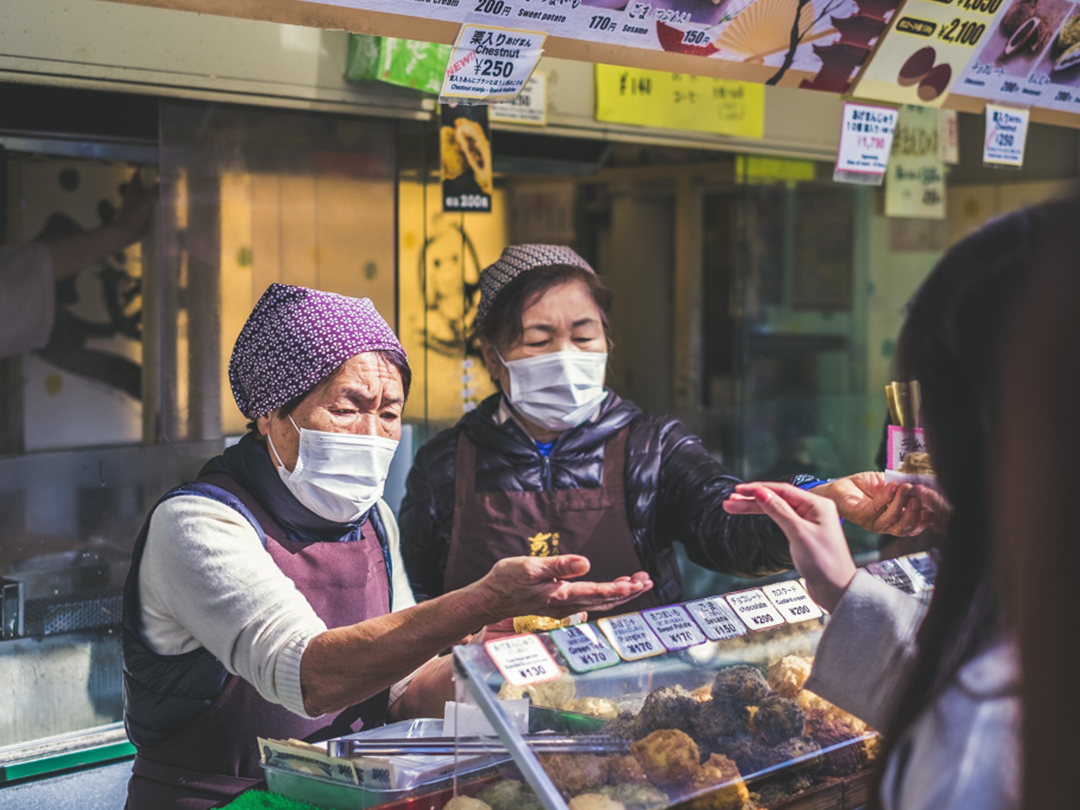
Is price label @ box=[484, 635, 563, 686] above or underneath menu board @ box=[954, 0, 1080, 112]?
underneath

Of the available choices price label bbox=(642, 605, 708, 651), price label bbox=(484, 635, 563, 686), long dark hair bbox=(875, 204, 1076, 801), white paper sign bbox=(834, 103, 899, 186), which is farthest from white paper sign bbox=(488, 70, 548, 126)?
long dark hair bbox=(875, 204, 1076, 801)

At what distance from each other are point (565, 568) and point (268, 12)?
3.75 ft

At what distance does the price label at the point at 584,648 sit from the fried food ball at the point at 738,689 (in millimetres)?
200

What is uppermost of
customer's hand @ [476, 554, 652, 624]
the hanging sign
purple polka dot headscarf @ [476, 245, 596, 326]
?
the hanging sign

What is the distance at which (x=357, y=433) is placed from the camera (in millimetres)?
2094

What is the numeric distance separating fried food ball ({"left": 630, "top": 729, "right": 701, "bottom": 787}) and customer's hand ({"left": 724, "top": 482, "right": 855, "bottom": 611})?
0.33m

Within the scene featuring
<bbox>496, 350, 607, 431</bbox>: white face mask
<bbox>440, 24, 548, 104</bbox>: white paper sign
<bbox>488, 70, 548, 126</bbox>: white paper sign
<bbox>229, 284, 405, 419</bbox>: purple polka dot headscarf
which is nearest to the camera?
<bbox>229, 284, 405, 419</bbox>: purple polka dot headscarf

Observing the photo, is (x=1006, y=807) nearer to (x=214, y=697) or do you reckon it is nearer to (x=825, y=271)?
(x=214, y=697)

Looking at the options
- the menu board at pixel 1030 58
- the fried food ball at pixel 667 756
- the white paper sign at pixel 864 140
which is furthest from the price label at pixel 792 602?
Answer: the menu board at pixel 1030 58

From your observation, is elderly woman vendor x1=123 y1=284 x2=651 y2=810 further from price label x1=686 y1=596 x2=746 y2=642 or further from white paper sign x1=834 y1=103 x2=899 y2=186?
white paper sign x1=834 y1=103 x2=899 y2=186

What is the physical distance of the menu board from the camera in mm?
2895

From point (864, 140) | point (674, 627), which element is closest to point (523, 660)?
point (674, 627)

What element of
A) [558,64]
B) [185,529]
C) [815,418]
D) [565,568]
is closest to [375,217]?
[558,64]

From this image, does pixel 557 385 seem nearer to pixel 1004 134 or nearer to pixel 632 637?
pixel 632 637
